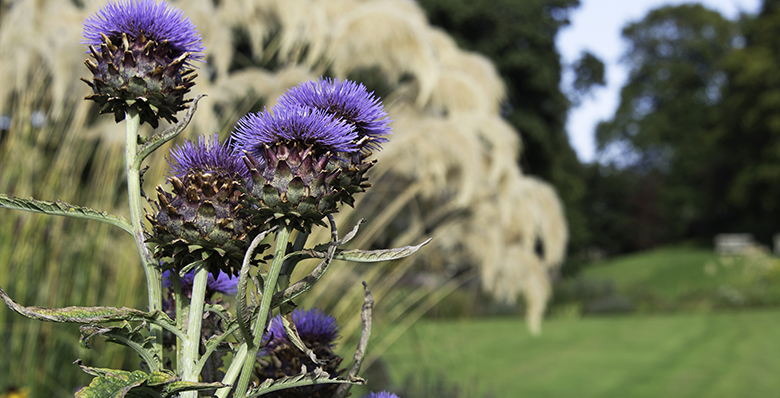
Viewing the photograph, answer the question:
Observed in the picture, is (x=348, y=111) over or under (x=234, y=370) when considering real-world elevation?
over

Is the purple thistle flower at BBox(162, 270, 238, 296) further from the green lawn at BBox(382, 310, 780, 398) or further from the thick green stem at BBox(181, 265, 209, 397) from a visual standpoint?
the green lawn at BBox(382, 310, 780, 398)

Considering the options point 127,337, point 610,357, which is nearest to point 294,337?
point 127,337

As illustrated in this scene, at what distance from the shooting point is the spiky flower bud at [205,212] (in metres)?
0.64

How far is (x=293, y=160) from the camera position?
0.66 metres

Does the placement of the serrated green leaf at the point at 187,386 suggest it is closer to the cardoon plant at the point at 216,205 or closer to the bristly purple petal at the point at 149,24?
the cardoon plant at the point at 216,205

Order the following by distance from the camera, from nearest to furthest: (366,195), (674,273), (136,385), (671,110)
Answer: (136,385), (366,195), (674,273), (671,110)

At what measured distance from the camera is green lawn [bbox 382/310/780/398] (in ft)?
22.7

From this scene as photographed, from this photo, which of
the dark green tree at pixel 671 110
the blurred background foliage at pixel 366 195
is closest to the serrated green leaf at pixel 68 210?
the blurred background foliage at pixel 366 195

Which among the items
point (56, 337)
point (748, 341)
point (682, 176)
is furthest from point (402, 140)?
point (682, 176)

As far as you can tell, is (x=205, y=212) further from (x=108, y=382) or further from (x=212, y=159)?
(x=108, y=382)

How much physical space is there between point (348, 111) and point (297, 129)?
0.06 m

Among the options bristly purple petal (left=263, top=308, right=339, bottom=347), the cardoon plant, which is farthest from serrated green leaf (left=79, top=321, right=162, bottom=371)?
bristly purple petal (left=263, top=308, right=339, bottom=347)

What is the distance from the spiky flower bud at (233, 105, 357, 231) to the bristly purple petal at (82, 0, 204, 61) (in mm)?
149

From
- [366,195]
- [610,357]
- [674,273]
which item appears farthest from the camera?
[674,273]
